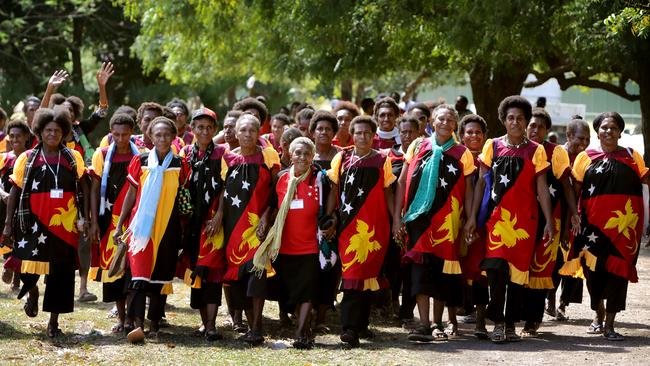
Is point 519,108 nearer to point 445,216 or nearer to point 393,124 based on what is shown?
point 445,216

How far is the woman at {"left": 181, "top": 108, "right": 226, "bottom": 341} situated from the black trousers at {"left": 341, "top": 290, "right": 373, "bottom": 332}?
105cm

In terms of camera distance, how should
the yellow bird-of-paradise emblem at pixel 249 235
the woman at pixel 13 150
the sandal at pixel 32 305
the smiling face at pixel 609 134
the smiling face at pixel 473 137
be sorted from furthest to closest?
1. the woman at pixel 13 150
2. the smiling face at pixel 473 137
3. the sandal at pixel 32 305
4. the smiling face at pixel 609 134
5. the yellow bird-of-paradise emblem at pixel 249 235

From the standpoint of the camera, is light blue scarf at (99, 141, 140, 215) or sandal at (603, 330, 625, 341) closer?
sandal at (603, 330, 625, 341)

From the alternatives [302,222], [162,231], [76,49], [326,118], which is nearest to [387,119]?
[326,118]

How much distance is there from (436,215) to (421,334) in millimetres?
963

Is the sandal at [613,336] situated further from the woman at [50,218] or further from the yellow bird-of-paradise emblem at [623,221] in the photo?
the woman at [50,218]

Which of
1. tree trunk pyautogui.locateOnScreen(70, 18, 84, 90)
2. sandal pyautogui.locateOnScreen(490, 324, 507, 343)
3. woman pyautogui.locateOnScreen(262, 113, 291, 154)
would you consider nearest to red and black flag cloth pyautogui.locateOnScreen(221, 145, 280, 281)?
sandal pyautogui.locateOnScreen(490, 324, 507, 343)

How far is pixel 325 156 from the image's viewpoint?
32.9 feet

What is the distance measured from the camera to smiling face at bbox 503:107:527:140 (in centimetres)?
962

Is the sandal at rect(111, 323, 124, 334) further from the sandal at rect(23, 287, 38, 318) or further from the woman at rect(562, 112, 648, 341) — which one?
the woman at rect(562, 112, 648, 341)

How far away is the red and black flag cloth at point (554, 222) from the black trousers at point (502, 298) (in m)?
0.22

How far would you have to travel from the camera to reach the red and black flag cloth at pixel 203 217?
965 centimetres

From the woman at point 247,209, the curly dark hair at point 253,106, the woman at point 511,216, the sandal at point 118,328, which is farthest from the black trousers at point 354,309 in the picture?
the curly dark hair at point 253,106

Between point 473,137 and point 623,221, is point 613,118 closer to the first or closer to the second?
point 623,221
